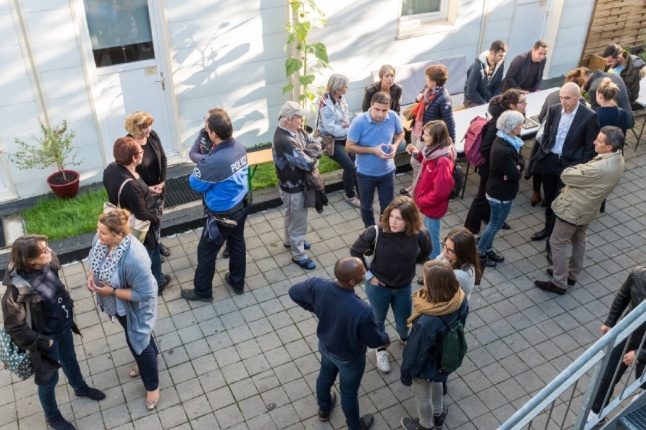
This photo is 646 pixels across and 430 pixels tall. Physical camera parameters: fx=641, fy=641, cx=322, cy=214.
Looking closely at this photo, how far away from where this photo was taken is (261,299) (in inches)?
251

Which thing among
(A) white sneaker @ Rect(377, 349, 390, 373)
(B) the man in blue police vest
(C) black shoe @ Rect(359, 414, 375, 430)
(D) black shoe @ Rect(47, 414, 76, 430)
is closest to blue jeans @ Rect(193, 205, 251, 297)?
(B) the man in blue police vest

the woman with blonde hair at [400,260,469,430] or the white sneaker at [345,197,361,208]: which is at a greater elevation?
the woman with blonde hair at [400,260,469,430]

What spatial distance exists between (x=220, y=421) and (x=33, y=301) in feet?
5.72

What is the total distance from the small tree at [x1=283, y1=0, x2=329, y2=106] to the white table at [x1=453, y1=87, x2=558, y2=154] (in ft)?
6.09

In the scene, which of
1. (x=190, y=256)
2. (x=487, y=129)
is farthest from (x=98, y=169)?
(x=487, y=129)

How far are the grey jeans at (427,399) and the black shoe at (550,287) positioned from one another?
7.16 feet

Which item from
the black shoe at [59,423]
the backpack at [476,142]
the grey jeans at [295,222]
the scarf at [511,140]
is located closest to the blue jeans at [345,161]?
the grey jeans at [295,222]

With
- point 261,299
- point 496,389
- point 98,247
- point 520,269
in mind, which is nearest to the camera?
point 98,247

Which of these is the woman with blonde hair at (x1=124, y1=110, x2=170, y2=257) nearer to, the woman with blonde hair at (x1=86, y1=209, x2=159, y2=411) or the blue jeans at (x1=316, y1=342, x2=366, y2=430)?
the woman with blonde hair at (x1=86, y1=209, x2=159, y2=411)

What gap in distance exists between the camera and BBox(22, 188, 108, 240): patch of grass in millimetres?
7027

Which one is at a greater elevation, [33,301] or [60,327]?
[33,301]

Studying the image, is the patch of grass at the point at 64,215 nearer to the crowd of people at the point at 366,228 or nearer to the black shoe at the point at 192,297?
the crowd of people at the point at 366,228

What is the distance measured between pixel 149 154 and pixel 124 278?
1.62m

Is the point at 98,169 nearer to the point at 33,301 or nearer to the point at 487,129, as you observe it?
the point at 33,301
